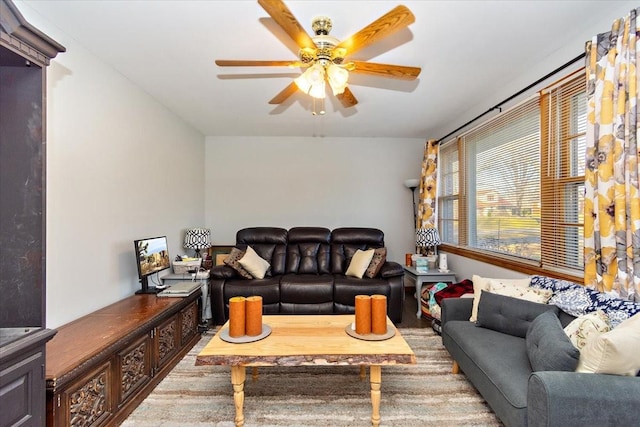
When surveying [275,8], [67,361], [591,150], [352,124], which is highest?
[352,124]

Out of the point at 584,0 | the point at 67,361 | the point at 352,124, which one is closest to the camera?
the point at 67,361

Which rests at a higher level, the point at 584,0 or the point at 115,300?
the point at 584,0

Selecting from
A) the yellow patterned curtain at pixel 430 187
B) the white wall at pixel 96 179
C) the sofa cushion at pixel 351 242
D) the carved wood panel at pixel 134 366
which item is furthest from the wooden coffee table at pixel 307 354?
the yellow patterned curtain at pixel 430 187

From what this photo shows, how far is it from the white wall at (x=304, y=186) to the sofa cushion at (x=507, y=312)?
2754 millimetres

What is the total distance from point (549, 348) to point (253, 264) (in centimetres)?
298

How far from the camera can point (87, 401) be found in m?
1.66

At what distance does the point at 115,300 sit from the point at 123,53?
2.04 metres

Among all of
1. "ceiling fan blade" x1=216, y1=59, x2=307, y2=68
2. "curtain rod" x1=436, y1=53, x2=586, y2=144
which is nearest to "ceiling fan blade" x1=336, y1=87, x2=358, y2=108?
"ceiling fan blade" x1=216, y1=59, x2=307, y2=68

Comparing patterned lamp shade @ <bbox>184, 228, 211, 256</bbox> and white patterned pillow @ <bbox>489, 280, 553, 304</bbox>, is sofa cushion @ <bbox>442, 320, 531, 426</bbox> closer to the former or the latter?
white patterned pillow @ <bbox>489, 280, 553, 304</bbox>

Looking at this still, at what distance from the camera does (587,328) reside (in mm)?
1647

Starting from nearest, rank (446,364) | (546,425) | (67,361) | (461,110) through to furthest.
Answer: (546,425), (67,361), (446,364), (461,110)

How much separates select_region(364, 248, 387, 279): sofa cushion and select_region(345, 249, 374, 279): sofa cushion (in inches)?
1.6

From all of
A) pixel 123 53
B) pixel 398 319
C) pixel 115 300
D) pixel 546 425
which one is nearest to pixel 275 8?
pixel 123 53

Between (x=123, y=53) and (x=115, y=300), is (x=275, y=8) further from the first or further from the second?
(x=115, y=300)
